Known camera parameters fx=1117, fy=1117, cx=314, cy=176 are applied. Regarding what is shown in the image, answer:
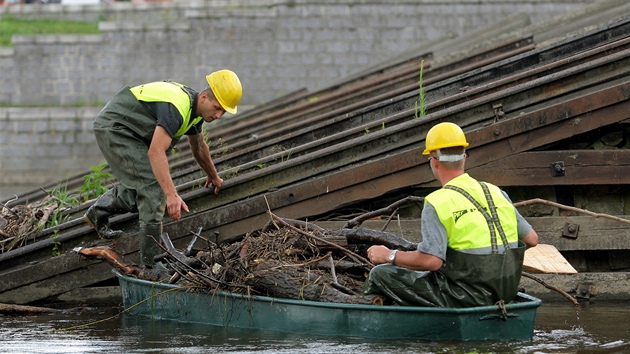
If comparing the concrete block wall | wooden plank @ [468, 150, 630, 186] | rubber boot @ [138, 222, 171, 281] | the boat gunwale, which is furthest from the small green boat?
the concrete block wall

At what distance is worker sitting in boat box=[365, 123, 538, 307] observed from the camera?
6.82m

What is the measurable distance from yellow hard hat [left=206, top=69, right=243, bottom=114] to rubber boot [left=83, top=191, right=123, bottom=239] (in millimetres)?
1389

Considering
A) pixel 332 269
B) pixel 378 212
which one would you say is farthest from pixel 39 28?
pixel 332 269

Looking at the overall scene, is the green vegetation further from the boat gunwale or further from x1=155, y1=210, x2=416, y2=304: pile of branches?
the boat gunwale

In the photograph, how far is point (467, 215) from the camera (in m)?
6.83

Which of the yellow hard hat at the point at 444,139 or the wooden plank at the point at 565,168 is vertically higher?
the wooden plank at the point at 565,168

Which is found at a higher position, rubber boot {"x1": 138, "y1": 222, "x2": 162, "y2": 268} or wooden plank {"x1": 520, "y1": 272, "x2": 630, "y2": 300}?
rubber boot {"x1": 138, "y1": 222, "x2": 162, "y2": 268}

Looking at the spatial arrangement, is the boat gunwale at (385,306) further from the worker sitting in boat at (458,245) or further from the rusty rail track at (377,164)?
the rusty rail track at (377,164)

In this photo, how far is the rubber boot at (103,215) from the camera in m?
9.67

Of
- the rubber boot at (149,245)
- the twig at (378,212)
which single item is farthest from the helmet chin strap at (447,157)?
the rubber boot at (149,245)

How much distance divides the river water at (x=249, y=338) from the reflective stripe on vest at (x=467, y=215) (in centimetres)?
67

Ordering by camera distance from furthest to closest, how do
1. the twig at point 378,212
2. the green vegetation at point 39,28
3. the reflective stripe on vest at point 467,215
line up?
the green vegetation at point 39,28, the twig at point 378,212, the reflective stripe on vest at point 467,215

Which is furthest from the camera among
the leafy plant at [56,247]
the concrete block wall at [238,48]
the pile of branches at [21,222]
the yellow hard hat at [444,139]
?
the concrete block wall at [238,48]

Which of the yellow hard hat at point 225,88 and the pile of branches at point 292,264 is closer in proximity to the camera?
the pile of branches at point 292,264
